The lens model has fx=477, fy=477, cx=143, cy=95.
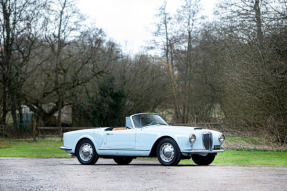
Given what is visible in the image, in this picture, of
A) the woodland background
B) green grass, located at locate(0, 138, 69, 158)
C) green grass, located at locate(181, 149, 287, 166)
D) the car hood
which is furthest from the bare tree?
the car hood

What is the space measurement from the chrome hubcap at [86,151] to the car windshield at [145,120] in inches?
66.6

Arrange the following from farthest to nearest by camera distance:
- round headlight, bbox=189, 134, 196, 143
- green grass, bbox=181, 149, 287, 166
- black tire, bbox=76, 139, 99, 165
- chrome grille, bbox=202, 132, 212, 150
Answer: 1. green grass, bbox=181, 149, 287, 166
2. black tire, bbox=76, 139, 99, 165
3. chrome grille, bbox=202, 132, 212, 150
4. round headlight, bbox=189, 134, 196, 143

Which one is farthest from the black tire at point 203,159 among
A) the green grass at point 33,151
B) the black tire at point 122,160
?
the green grass at point 33,151

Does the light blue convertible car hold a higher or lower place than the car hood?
lower

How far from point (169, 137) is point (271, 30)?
11.1 metres

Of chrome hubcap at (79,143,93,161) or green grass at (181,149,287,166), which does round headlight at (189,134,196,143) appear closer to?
green grass at (181,149,287,166)

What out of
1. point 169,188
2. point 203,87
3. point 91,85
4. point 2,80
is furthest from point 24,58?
point 169,188

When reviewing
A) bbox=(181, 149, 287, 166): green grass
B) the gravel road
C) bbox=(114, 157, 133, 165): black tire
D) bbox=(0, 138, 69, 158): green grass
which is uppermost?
the gravel road

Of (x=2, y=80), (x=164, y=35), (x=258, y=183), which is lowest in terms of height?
(x=258, y=183)

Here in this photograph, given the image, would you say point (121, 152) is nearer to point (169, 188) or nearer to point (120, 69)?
point (169, 188)

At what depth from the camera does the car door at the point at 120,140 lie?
14195 mm

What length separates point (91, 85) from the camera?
4619 centimetres

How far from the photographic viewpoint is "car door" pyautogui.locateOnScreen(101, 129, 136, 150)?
1420 centimetres

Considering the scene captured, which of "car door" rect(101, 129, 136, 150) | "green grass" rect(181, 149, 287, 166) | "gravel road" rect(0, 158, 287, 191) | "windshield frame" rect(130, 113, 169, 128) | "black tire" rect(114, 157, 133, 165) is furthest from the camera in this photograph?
"black tire" rect(114, 157, 133, 165)
